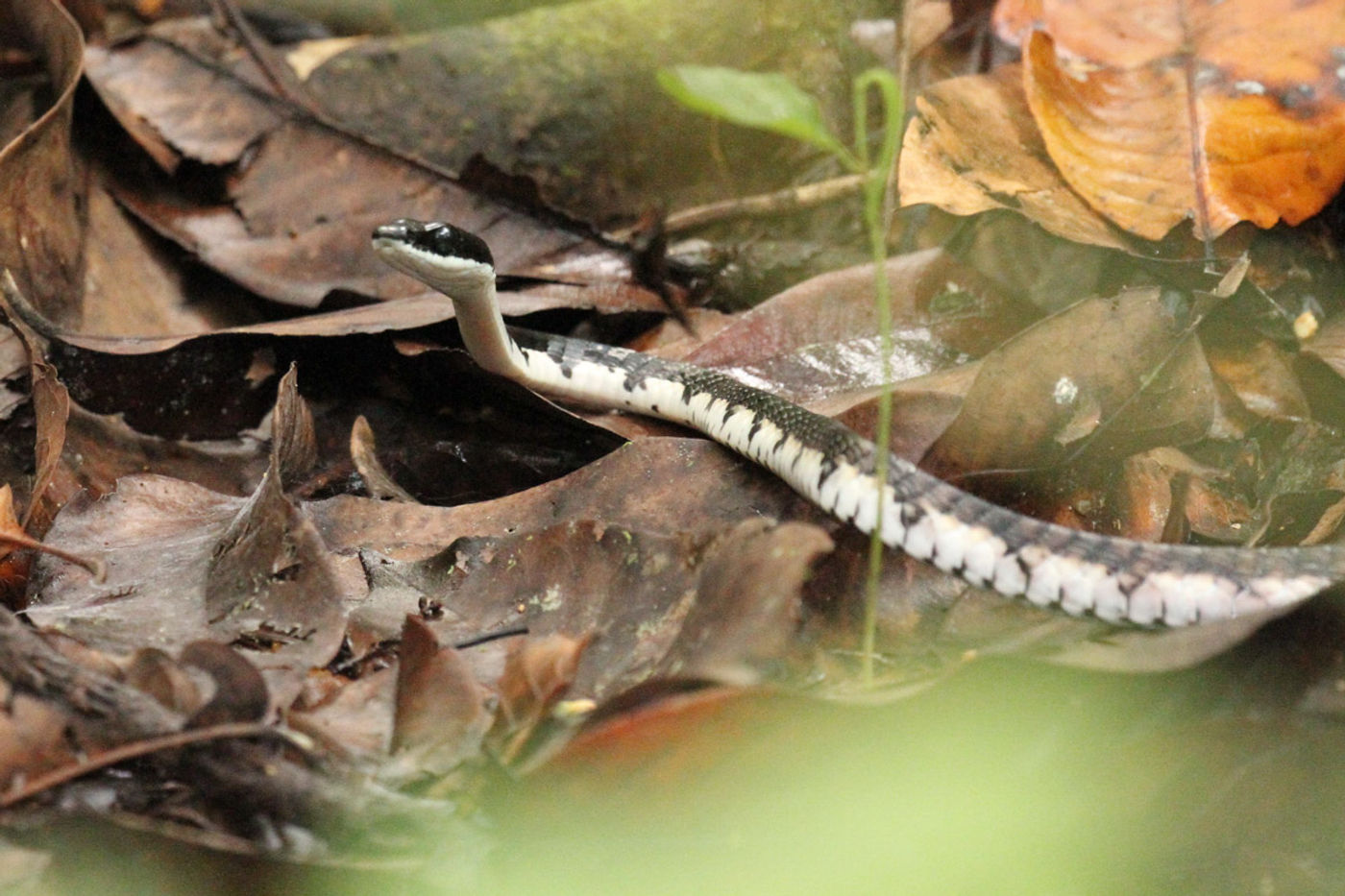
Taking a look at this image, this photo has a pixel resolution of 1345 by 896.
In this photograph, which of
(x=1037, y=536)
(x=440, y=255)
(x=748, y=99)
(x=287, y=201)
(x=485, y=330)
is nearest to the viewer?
(x=748, y=99)

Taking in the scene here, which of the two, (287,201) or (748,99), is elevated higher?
(748,99)

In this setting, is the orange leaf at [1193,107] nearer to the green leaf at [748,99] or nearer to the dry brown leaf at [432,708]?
the green leaf at [748,99]

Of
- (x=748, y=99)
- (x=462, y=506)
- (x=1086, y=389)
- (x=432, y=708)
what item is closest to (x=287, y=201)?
(x=462, y=506)

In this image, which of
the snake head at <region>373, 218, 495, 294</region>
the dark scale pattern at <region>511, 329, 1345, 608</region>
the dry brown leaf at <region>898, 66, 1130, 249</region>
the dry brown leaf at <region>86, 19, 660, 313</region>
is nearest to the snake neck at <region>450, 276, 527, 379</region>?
the snake head at <region>373, 218, 495, 294</region>

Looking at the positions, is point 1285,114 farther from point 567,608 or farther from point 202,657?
point 202,657

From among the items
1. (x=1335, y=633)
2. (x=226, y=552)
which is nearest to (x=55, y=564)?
(x=226, y=552)

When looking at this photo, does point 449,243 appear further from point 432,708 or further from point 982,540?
point 982,540
